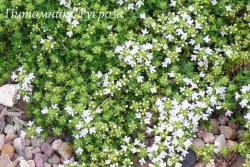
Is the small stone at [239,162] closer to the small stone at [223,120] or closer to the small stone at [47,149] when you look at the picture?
the small stone at [223,120]

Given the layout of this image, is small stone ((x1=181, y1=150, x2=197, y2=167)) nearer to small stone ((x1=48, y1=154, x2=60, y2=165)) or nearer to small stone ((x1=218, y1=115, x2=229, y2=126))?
small stone ((x1=218, y1=115, x2=229, y2=126))

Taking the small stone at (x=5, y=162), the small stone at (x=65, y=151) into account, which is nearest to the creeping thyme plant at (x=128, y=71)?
the small stone at (x=65, y=151)

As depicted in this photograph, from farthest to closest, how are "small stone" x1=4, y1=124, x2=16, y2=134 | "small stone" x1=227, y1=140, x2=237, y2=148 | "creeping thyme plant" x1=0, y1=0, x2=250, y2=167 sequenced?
"small stone" x1=4, y1=124, x2=16, y2=134 < "small stone" x1=227, y1=140, x2=237, y2=148 < "creeping thyme plant" x1=0, y1=0, x2=250, y2=167

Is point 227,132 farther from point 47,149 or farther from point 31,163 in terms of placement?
point 31,163

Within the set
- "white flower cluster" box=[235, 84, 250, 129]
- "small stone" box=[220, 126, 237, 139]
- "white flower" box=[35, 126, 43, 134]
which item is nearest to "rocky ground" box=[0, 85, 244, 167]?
"small stone" box=[220, 126, 237, 139]

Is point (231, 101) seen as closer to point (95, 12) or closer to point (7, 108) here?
point (95, 12)

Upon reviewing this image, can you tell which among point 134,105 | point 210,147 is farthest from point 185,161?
point 134,105

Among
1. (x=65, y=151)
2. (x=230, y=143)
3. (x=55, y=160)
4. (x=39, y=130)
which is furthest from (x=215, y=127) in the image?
(x=39, y=130)
